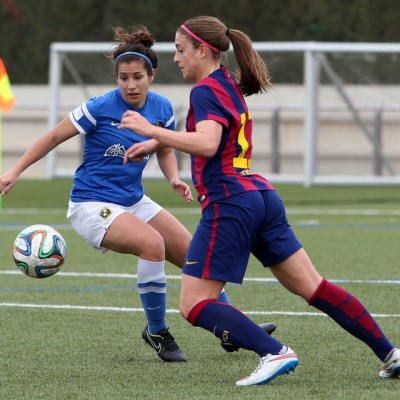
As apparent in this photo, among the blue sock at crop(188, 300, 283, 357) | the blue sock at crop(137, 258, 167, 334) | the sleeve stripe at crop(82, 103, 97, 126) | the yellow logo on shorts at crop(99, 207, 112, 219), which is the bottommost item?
the blue sock at crop(137, 258, 167, 334)

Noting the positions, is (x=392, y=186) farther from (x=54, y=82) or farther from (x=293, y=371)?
(x=293, y=371)

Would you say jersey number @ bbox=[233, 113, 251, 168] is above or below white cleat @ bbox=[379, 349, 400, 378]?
above

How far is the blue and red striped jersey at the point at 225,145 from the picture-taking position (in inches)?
230

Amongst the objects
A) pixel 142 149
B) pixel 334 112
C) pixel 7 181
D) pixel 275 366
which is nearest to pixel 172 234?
pixel 7 181

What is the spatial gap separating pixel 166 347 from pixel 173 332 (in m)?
0.88

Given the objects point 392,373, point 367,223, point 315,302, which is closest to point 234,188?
point 315,302

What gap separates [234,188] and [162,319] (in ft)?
4.74

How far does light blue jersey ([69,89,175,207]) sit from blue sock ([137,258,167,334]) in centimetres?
47

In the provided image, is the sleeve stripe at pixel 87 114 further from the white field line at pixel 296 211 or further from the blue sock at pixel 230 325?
the white field line at pixel 296 211

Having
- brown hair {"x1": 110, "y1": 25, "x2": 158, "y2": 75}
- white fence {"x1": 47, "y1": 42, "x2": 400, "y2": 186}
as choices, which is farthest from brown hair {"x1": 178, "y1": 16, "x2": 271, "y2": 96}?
white fence {"x1": 47, "y1": 42, "x2": 400, "y2": 186}

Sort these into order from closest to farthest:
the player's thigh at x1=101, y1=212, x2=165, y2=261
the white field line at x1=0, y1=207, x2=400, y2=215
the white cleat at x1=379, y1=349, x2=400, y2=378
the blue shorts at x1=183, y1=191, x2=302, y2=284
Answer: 1. the blue shorts at x1=183, y1=191, x2=302, y2=284
2. the white cleat at x1=379, y1=349, x2=400, y2=378
3. the player's thigh at x1=101, y1=212, x2=165, y2=261
4. the white field line at x1=0, y1=207, x2=400, y2=215

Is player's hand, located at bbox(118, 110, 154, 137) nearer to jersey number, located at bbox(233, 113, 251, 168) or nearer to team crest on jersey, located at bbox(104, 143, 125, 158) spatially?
jersey number, located at bbox(233, 113, 251, 168)

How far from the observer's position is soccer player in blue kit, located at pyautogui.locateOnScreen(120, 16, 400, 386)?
5.88m

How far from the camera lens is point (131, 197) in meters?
7.27
